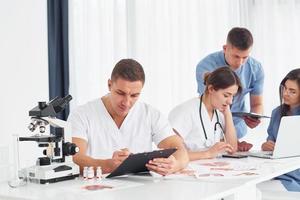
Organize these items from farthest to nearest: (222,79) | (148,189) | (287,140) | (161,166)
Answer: (222,79), (287,140), (161,166), (148,189)

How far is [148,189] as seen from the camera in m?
1.80

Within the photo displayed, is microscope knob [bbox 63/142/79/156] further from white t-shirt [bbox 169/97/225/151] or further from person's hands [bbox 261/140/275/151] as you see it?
person's hands [bbox 261/140/275/151]

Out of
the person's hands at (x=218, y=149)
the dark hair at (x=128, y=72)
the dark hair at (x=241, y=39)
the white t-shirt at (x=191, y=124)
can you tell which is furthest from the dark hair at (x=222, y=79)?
the dark hair at (x=128, y=72)

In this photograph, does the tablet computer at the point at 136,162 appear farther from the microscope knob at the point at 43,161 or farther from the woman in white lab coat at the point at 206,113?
the woman in white lab coat at the point at 206,113

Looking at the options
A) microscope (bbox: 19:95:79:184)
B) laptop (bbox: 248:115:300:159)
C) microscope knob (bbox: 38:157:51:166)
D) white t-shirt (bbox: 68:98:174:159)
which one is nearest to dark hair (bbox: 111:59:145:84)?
white t-shirt (bbox: 68:98:174:159)

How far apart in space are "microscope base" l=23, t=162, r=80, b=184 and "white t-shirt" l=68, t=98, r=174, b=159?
37 cm

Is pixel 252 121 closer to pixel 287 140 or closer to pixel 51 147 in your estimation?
pixel 287 140

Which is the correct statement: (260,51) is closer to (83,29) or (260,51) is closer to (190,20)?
(190,20)

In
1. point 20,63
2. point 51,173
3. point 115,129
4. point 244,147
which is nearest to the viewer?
point 51,173

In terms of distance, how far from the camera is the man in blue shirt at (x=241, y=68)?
3229 mm

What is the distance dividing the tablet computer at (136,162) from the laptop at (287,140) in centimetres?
72

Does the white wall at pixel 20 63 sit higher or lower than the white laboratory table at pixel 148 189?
higher

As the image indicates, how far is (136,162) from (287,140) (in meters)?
1.01

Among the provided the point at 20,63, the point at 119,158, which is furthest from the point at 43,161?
the point at 20,63
